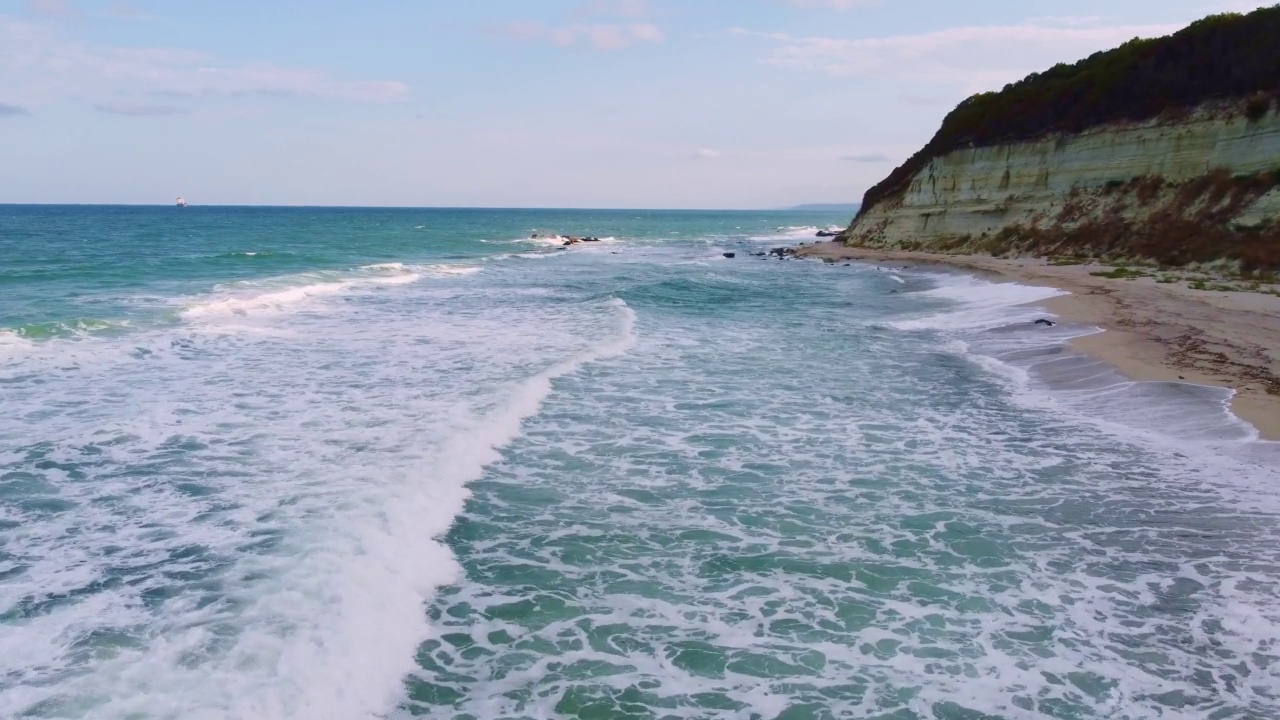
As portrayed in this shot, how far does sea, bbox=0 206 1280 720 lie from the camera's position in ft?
19.8

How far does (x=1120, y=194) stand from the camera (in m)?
35.6

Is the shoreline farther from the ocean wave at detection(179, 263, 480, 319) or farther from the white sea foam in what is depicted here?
the ocean wave at detection(179, 263, 480, 319)

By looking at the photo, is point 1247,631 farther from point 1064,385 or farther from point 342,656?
point 1064,385

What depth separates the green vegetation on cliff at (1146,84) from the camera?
1240 inches

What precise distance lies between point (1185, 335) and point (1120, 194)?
2103 cm

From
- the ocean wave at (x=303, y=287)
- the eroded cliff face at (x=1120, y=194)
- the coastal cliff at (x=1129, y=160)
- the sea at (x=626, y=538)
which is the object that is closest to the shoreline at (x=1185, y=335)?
the sea at (x=626, y=538)

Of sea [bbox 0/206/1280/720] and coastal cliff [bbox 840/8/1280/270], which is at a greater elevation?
coastal cliff [bbox 840/8/1280/270]

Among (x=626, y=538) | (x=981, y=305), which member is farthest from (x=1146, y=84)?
(x=626, y=538)

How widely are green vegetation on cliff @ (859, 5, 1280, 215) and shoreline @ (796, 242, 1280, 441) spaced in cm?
993

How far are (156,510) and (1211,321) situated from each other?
2001 centimetres

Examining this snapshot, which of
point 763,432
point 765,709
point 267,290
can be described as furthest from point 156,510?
point 267,290

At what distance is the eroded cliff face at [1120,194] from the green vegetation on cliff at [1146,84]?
684 mm

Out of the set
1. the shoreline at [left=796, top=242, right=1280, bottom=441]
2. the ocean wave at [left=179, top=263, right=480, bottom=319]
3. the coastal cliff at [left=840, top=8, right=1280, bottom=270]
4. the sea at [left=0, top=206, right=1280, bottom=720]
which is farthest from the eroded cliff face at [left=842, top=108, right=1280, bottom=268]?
the ocean wave at [left=179, top=263, right=480, bottom=319]

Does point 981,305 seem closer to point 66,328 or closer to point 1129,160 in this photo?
point 1129,160
